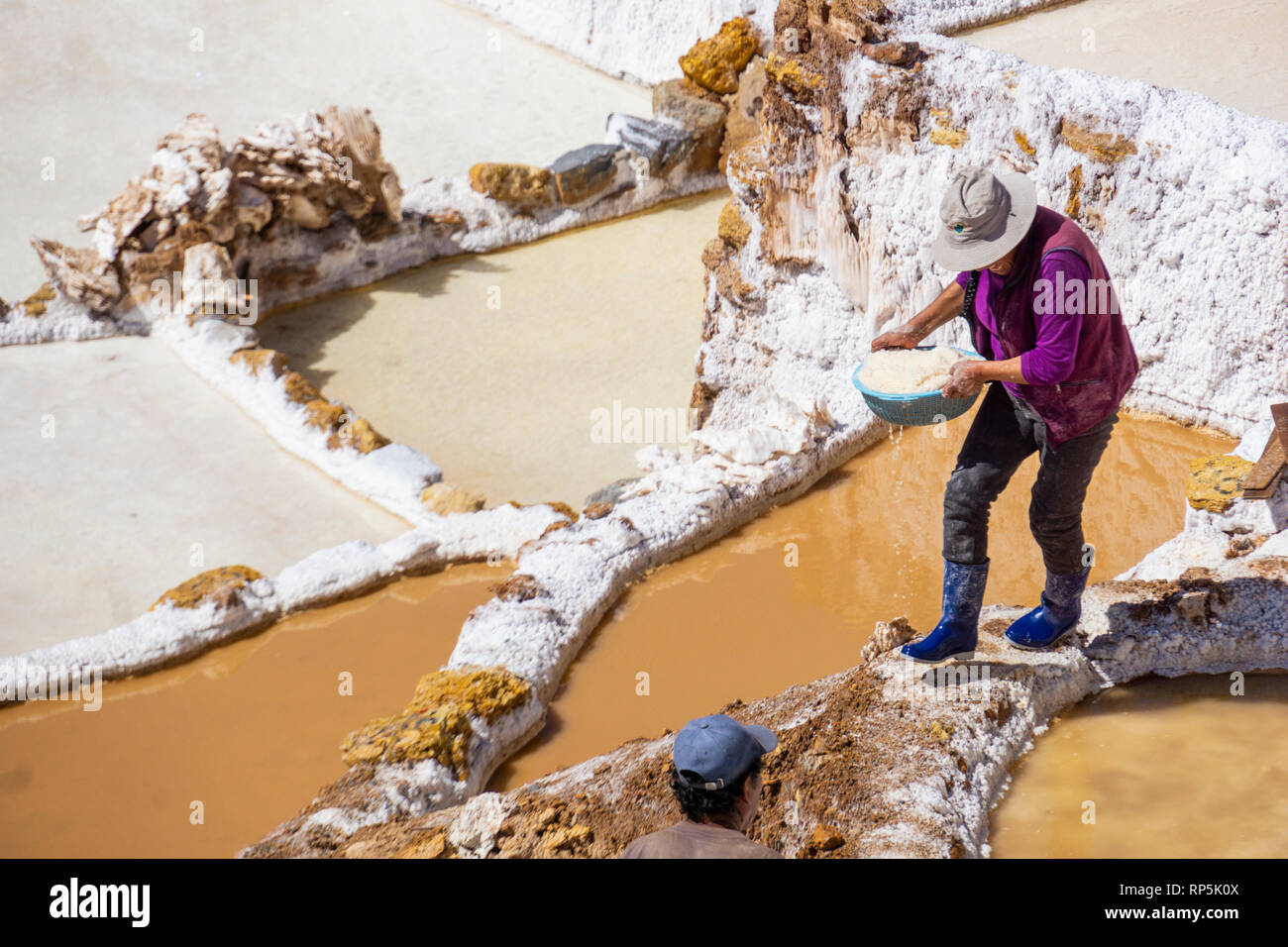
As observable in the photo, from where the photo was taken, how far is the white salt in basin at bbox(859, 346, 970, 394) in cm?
345

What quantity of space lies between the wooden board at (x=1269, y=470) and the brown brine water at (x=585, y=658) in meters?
0.54

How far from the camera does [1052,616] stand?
3553 millimetres

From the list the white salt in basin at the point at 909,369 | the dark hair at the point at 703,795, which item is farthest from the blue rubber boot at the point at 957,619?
the dark hair at the point at 703,795

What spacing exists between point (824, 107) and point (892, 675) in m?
3.38

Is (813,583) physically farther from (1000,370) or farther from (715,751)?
(715,751)

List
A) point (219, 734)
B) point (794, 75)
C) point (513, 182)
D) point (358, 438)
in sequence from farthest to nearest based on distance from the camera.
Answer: point (513, 182) → point (358, 438) → point (794, 75) → point (219, 734)

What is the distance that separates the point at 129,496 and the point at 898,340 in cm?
483

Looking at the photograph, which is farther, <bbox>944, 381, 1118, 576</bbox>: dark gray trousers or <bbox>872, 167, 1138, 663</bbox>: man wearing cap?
<bbox>944, 381, 1118, 576</bbox>: dark gray trousers

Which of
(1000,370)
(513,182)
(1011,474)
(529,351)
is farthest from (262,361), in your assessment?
(1000,370)

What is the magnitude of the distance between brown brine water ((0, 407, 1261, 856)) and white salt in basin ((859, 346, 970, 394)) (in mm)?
1153

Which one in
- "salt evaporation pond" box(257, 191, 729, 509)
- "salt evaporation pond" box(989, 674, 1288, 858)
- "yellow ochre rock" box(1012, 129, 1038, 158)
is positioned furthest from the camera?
"salt evaporation pond" box(257, 191, 729, 509)

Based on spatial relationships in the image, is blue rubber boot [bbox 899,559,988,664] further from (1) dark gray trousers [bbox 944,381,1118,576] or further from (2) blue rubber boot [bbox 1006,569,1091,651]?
(2) blue rubber boot [bbox 1006,569,1091,651]

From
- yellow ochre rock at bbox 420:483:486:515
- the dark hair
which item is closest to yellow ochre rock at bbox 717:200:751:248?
yellow ochre rock at bbox 420:483:486:515

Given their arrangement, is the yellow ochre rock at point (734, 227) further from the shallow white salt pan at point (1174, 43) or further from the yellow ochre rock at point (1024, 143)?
the shallow white salt pan at point (1174, 43)
